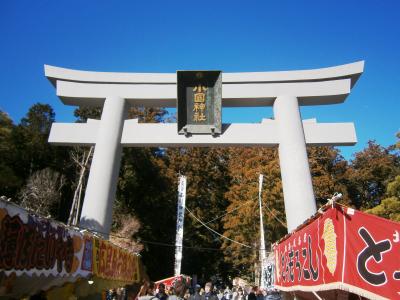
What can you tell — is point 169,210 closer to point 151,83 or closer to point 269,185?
point 269,185

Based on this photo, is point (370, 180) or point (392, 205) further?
point (370, 180)

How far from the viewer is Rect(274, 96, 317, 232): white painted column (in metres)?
9.88

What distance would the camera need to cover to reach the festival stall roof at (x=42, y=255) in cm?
362

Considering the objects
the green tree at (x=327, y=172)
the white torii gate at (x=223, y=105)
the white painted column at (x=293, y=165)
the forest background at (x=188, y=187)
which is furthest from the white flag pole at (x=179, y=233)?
the green tree at (x=327, y=172)

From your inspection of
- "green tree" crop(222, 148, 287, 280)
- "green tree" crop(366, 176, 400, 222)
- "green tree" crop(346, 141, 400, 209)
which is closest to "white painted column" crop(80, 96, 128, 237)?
"green tree" crop(366, 176, 400, 222)

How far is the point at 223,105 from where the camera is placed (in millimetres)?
11688

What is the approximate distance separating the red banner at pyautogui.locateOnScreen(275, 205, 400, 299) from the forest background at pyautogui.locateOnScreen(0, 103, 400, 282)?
14.2 metres

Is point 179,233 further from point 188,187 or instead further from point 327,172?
point 327,172

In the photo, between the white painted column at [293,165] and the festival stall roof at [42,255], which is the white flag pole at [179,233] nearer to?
the white painted column at [293,165]

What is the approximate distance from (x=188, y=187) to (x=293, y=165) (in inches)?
729

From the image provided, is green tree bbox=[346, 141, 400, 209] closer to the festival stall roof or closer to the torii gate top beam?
the torii gate top beam

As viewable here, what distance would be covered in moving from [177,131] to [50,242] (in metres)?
6.72

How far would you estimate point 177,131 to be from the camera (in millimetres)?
10945

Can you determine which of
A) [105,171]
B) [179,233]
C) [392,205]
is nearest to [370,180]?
[392,205]
